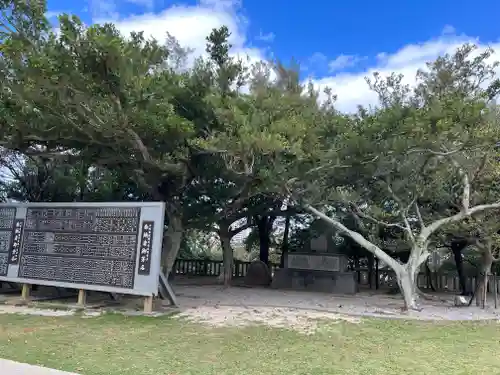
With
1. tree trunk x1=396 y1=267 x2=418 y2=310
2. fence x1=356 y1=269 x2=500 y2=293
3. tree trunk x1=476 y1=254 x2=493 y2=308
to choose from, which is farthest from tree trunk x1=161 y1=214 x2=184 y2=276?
fence x1=356 y1=269 x2=500 y2=293

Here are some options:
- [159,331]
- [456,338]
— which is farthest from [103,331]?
[456,338]

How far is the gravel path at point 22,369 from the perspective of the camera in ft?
15.5

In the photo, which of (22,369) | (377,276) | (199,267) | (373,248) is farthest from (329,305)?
(199,267)

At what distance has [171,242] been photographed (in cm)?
1266

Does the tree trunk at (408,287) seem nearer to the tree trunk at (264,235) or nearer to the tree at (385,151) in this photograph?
the tree at (385,151)

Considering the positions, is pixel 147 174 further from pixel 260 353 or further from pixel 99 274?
pixel 260 353

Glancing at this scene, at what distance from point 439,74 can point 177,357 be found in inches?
436

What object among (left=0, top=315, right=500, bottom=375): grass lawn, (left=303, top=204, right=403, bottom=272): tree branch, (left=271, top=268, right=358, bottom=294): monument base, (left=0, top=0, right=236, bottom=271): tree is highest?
(left=0, top=0, right=236, bottom=271): tree

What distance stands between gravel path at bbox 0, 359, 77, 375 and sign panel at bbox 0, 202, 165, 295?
12.8 feet

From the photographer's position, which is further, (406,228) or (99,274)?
(406,228)

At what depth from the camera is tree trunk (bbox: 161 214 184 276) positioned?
12.5 meters

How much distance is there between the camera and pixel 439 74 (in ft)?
41.4

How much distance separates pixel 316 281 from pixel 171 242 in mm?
6339

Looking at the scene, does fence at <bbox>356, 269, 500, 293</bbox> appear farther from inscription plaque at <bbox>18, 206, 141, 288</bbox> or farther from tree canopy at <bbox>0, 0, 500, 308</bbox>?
inscription plaque at <bbox>18, 206, 141, 288</bbox>
